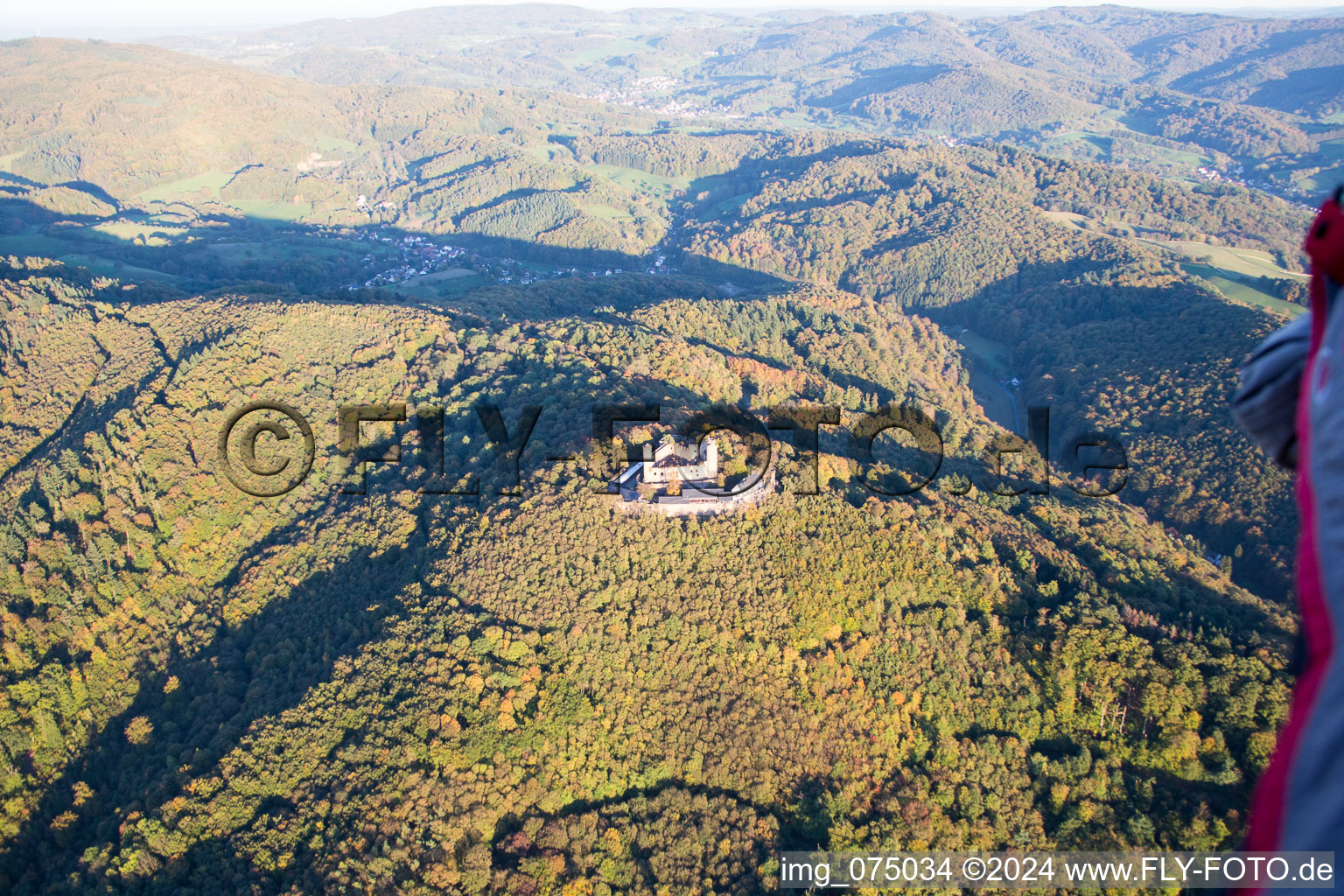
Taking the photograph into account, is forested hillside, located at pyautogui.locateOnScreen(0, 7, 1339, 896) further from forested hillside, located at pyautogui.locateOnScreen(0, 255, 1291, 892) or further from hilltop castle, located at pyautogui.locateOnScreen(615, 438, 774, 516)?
hilltop castle, located at pyautogui.locateOnScreen(615, 438, 774, 516)

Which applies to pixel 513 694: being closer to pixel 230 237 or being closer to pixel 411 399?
pixel 411 399

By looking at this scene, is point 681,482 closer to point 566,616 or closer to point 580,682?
point 566,616

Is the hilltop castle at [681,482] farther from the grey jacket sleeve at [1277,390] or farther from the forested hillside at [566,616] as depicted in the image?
the grey jacket sleeve at [1277,390]

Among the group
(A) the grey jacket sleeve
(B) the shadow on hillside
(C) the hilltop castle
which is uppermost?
(A) the grey jacket sleeve

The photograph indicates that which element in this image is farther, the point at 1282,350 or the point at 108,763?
the point at 108,763

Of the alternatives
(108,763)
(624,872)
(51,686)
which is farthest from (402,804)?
(51,686)

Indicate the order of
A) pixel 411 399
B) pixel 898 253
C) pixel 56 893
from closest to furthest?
pixel 56 893 → pixel 411 399 → pixel 898 253

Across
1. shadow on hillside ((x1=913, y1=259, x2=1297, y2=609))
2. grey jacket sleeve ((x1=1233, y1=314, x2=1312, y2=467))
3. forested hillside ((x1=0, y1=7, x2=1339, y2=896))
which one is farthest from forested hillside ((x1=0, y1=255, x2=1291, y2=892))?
grey jacket sleeve ((x1=1233, y1=314, x2=1312, y2=467))

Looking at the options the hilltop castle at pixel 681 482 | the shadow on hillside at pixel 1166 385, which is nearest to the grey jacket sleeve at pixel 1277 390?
the hilltop castle at pixel 681 482

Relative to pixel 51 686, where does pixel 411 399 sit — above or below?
above
